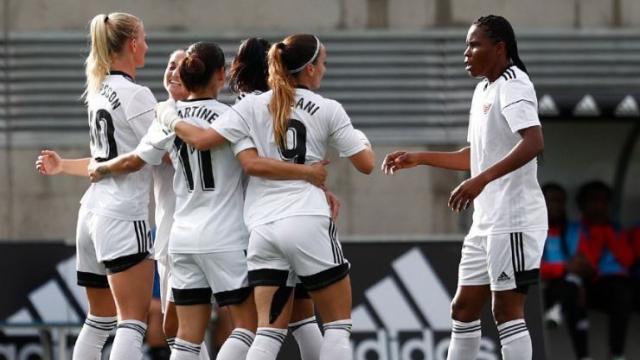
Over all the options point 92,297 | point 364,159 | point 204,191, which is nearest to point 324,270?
point 364,159

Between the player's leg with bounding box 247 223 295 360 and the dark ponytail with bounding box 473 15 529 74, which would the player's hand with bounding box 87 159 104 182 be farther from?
the dark ponytail with bounding box 473 15 529 74

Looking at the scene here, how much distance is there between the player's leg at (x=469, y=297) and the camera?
827cm

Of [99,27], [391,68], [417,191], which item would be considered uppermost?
[99,27]

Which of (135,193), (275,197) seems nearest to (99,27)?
(135,193)

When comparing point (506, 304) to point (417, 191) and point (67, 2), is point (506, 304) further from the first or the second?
point (67, 2)

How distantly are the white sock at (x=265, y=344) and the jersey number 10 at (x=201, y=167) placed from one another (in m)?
0.80

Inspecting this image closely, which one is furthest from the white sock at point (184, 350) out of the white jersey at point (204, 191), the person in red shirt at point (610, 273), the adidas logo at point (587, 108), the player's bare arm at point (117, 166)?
the adidas logo at point (587, 108)

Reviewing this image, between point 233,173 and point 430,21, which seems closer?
point 233,173

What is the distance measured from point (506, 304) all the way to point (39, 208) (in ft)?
24.6

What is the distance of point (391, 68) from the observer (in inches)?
580

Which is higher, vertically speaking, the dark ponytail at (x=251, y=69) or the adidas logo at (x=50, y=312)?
the dark ponytail at (x=251, y=69)

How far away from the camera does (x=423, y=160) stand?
8.63 metres

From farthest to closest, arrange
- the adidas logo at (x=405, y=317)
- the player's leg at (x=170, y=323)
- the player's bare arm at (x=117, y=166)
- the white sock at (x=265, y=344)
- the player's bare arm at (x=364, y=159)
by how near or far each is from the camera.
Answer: the adidas logo at (x=405, y=317) < the player's leg at (x=170, y=323) < the player's bare arm at (x=117, y=166) < the player's bare arm at (x=364, y=159) < the white sock at (x=265, y=344)

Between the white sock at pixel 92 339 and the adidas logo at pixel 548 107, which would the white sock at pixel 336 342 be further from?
the adidas logo at pixel 548 107
